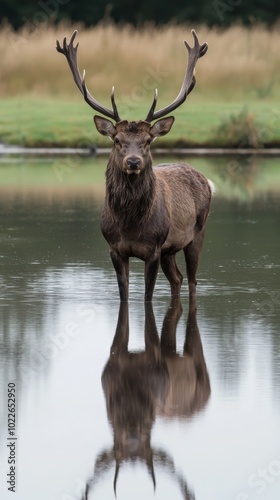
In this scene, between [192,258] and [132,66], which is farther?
[132,66]

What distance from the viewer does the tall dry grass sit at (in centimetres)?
3797

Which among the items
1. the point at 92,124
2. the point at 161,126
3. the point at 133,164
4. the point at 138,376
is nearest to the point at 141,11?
the point at 92,124

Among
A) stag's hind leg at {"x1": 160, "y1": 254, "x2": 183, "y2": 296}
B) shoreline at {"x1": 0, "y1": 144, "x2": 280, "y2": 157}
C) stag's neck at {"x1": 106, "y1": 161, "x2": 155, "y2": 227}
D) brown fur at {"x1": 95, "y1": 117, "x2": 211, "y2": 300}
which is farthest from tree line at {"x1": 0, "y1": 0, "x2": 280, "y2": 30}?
stag's neck at {"x1": 106, "y1": 161, "x2": 155, "y2": 227}

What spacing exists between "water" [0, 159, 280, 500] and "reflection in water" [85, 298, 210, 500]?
0.5 inches

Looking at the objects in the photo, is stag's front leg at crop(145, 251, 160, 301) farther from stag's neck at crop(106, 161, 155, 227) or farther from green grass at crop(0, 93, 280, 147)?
green grass at crop(0, 93, 280, 147)

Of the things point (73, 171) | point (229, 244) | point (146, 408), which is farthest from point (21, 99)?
point (146, 408)

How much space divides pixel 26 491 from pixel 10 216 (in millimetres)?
13653

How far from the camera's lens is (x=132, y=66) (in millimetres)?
38688

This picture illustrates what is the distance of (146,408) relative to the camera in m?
9.91

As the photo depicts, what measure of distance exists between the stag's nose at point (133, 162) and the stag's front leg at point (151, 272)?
34.6 inches

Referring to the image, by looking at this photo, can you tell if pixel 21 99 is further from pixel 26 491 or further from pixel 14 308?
pixel 26 491

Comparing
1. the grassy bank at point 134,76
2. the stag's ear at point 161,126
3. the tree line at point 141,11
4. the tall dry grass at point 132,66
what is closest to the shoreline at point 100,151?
the grassy bank at point 134,76

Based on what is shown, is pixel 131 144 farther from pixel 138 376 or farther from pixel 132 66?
pixel 132 66

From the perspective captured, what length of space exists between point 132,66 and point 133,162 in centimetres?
2583
